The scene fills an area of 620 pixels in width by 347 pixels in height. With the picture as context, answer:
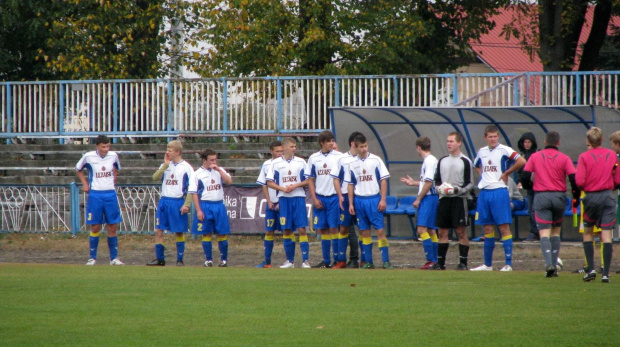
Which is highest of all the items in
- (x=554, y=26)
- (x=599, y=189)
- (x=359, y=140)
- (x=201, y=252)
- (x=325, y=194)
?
(x=554, y=26)

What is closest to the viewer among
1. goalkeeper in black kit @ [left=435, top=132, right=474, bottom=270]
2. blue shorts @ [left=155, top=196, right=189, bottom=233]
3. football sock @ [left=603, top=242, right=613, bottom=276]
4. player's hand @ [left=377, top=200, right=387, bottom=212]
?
football sock @ [left=603, top=242, right=613, bottom=276]

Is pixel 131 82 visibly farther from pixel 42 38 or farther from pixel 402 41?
pixel 42 38

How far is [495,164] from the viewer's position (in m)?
12.2

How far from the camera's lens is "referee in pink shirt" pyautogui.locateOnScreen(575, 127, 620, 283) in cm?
1016

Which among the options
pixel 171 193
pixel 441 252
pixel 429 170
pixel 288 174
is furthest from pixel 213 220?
pixel 441 252

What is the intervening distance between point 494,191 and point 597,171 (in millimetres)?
2248

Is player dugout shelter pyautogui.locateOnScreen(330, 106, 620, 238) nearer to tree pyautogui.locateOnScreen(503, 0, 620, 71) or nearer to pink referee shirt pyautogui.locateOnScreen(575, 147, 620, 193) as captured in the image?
pink referee shirt pyautogui.locateOnScreen(575, 147, 620, 193)

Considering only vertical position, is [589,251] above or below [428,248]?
above

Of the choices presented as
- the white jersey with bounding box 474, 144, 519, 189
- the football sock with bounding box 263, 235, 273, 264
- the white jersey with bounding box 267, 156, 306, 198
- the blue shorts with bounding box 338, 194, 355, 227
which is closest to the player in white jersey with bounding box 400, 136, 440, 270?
the white jersey with bounding box 474, 144, 519, 189

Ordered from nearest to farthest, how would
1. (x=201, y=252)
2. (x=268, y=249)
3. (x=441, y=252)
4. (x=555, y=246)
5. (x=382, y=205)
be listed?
(x=555, y=246), (x=441, y=252), (x=382, y=205), (x=268, y=249), (x=201, y=252)

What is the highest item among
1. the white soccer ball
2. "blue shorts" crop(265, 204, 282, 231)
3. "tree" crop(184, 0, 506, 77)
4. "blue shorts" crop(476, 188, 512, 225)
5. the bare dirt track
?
"tree" crop(184, 0, 506, 77)

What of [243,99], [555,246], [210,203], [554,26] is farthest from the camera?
[554,26]

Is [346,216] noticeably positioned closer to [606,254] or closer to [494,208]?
[494,208]

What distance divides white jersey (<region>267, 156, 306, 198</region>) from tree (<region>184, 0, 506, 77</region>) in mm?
12939
